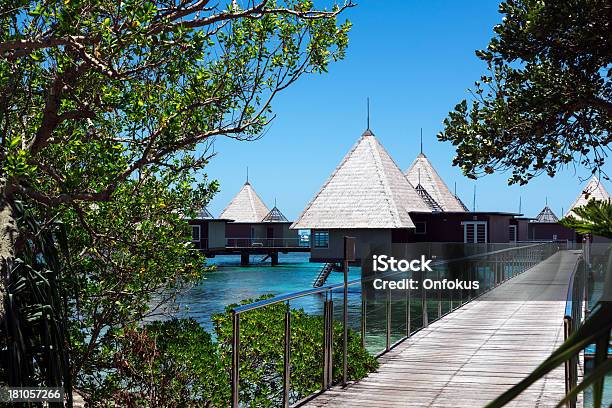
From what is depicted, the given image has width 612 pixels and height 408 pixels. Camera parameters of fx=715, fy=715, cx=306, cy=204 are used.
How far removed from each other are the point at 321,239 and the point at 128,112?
37257 mm

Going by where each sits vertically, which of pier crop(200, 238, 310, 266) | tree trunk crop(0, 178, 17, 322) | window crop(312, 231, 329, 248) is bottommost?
pier crop(200, 238, 310, 266)

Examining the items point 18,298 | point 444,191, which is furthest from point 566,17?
point 444,191

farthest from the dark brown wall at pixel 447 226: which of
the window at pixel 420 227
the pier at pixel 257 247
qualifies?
the pier at pixel 257 247

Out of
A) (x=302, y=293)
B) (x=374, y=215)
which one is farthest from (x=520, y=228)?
(x=302, y=293)

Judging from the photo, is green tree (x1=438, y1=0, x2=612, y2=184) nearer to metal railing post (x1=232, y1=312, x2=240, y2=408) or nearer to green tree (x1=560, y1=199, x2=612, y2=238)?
metal railing post (x1=232, y1=312, x2=240, y2=408)

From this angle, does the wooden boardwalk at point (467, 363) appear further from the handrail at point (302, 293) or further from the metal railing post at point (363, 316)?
the handrail at point (302, 293)

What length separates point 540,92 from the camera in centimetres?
845

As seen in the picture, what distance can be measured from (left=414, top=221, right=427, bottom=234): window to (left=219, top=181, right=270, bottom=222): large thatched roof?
2872cm

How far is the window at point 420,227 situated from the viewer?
143 feet

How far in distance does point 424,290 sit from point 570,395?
35.3 feet

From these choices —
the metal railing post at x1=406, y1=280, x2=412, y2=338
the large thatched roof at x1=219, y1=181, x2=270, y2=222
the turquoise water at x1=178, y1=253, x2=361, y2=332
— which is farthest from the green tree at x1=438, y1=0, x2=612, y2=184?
the large thatched roof at x1=219, y1=181, x2=270, y2=222

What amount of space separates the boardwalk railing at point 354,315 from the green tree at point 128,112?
4.72ft

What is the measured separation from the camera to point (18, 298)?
14.8ft

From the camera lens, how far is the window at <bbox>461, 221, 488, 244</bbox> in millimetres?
41875
